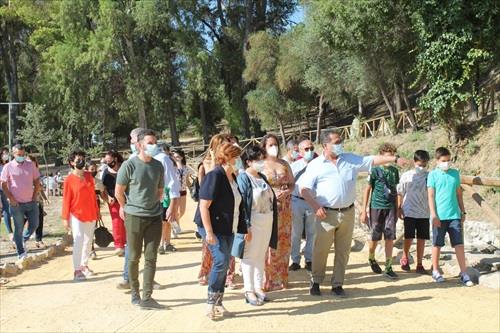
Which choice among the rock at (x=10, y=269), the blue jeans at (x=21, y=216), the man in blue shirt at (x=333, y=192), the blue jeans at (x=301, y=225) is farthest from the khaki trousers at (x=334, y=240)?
the blue jeans at (x=21, y=216)

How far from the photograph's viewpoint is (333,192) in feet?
19.5

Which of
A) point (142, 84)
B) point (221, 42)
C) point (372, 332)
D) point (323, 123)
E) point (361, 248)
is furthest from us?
point (323, 123)

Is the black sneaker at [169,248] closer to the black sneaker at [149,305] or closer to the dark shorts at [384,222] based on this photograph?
the black sneaker at [149,305]

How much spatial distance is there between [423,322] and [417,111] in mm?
22248

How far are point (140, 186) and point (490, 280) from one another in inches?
166

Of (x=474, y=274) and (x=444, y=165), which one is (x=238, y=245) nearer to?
(x=444, y=165)

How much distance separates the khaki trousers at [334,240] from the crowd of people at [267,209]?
0.01m

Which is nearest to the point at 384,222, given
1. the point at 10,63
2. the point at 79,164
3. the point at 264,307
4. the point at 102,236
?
the point at 264,307

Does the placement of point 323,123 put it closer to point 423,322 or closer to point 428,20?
point 428,20

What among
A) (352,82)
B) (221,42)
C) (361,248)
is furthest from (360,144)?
(221,42)

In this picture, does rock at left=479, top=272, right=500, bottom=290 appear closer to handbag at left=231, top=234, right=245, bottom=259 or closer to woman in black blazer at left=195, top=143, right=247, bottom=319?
handbag at left=231, top=234, right=245, bottom=259

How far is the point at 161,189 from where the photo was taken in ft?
19.5

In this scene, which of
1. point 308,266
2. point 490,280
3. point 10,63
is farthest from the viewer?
point 10,63

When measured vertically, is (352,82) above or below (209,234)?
above
